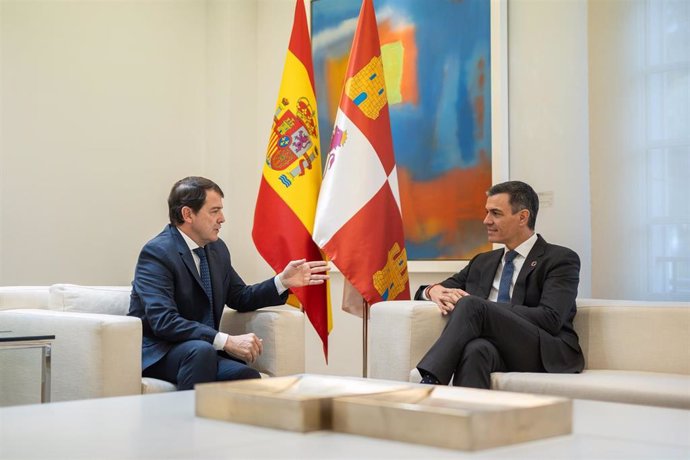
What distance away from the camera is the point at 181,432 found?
1230mm

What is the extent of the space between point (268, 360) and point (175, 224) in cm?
73

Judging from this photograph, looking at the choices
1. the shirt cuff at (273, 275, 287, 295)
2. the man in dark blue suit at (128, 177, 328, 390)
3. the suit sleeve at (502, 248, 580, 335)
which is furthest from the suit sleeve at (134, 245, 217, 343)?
the suit sleeve at (502, 248, 580, 335)

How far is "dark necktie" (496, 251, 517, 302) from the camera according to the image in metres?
3.66

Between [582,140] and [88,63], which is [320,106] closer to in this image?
[88,63]

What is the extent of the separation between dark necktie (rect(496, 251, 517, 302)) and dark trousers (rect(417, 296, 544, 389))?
262 mm

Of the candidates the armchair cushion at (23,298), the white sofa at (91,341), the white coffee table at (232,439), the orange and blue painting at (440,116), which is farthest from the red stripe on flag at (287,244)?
the white coffee table at (232,439)

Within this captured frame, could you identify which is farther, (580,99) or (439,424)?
(580,99)

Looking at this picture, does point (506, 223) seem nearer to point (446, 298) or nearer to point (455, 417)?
point (446, 298)

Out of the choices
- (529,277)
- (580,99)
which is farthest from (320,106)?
(529,277)

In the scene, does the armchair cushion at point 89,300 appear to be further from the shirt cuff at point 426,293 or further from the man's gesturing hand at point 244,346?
the shirt cuff at point 426,293

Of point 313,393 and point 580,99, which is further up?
point 580,99

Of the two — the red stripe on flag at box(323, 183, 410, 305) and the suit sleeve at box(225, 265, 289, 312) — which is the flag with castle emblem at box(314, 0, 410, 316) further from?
the suit sleeve at box(225, 265, 289, 312)

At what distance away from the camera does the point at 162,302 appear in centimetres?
333

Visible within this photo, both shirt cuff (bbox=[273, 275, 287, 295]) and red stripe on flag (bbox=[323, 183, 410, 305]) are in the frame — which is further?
red stripe on flag (bbox=[323, 183, 410, 305])
